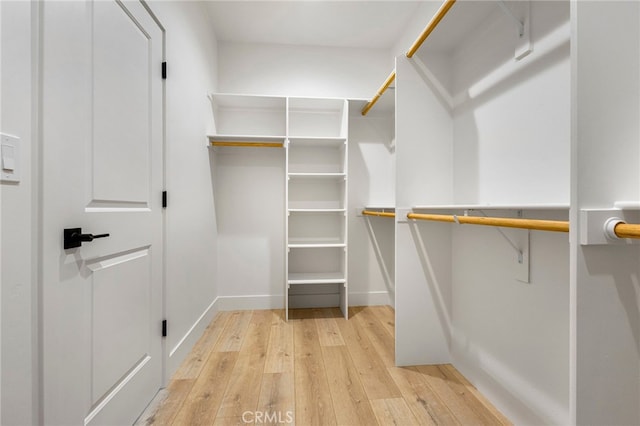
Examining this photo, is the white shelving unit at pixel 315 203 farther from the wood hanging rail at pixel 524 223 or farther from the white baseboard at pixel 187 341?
the wood hanging rail at pixel 524 223

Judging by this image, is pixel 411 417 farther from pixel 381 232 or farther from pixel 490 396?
pixel 381 232

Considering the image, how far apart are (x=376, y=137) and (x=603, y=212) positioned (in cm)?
229

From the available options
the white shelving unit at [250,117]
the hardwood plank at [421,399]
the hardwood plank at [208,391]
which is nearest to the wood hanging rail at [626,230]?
the hardwood plank at [421,399]

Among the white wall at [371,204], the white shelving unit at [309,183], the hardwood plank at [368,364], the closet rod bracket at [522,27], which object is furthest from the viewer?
the white wall at [371,204]

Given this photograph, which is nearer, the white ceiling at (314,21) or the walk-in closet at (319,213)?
the walk-in closet at (319,213)

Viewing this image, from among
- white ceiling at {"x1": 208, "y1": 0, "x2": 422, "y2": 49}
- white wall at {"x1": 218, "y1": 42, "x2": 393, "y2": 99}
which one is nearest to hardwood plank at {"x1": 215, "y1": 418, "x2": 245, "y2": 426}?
white wall at {"x1": 218, "y1": 42, "x2": 393, "y2": 99}

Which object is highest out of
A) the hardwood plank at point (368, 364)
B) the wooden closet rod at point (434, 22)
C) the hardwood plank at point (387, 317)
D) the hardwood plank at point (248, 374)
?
the wooden closet rod at point (434, 22)

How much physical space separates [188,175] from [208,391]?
1317 millimetres

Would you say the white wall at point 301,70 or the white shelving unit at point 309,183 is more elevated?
the white wall at point 301,70

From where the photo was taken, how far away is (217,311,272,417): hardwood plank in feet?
4.53

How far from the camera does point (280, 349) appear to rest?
1.96 m

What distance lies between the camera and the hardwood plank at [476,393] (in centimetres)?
130

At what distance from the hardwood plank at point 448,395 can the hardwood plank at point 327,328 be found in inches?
24.0

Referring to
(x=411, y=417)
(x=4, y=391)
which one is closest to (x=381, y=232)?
(x=411, y=417)
